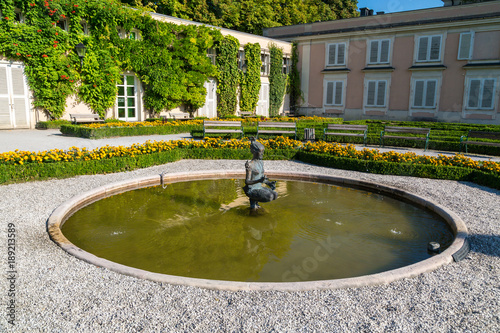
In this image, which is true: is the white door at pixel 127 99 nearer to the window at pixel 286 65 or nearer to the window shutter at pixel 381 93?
the window at pixel 286 65

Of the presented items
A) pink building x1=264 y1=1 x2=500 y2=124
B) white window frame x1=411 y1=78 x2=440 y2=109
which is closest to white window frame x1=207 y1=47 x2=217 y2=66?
pink building x1=264 y1=1 x2=500 y2=124

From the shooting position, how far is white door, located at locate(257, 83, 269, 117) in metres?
28.6

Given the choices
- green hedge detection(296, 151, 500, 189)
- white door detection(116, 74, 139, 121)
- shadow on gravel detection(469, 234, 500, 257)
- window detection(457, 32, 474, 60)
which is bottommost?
shadow on gravel detection(469, 234, 500, 257)

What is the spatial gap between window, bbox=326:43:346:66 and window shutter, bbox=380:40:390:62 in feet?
9.51

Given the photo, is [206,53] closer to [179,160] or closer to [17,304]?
[179,160]

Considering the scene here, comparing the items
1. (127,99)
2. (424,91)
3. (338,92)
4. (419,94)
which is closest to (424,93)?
(424,91)

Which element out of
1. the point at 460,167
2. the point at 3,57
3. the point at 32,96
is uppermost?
the point at 3,57

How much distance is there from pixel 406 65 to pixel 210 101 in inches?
557

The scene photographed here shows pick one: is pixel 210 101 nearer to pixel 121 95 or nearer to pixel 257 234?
pixel 121 95

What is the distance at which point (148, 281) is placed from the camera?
4020 mm

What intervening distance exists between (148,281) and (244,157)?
775 cm

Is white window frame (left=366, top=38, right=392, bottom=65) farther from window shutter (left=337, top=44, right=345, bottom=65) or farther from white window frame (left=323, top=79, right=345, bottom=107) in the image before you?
white window frame (left=323, top=79, right=345, bottom=107)

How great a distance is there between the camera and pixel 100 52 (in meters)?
19.0

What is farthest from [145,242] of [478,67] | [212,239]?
[478,67]
